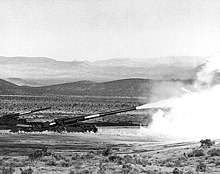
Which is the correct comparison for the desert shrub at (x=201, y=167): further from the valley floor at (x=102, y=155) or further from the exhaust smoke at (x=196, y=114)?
the exhaust smoke at (x=196, y=114)

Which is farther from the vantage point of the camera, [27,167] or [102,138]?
[102,138]

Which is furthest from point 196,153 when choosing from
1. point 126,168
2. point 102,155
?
point 126,168

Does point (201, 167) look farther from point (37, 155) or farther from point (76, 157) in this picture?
point (37, 155)

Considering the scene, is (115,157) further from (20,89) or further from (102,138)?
(20,89)

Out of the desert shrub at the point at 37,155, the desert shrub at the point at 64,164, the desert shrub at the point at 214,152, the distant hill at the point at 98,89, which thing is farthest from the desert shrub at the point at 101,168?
the distant hill at the point at 98,89

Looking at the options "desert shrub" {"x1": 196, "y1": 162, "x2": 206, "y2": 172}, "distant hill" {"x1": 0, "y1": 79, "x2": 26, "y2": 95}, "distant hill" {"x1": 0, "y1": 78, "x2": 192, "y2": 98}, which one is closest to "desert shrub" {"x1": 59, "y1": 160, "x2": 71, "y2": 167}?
"desert shrub" {"x1": 196, "y1": 162, "x2": 206, "y2": 172}

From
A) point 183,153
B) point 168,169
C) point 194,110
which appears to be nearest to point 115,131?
point 194,110
